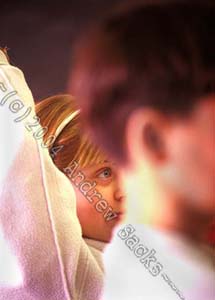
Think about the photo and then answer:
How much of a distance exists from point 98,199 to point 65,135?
0.56 feet

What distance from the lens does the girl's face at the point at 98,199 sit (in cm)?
125

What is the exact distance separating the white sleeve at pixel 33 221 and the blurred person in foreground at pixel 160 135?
0.36 ft

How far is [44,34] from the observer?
133cm

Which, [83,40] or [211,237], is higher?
[83,40]

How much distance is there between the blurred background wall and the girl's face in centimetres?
21

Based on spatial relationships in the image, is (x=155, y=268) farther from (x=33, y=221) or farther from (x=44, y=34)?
(x=44, y=34)

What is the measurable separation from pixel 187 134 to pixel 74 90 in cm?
28

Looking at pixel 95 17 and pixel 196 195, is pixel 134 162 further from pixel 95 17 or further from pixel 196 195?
pixel 95 17

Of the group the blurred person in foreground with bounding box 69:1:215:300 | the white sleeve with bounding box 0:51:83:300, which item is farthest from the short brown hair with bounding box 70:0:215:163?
the white sleeve with bounding box 0:51:83:300

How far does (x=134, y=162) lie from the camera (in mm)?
1236

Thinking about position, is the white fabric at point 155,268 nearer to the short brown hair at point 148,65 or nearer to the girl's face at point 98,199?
the girl's face at point 98,199

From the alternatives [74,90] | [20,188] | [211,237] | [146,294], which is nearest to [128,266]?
[146,294]

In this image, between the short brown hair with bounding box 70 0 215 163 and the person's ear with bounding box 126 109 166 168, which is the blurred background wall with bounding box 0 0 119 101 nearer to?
the short brown hair with bounding box 70 0 215 163

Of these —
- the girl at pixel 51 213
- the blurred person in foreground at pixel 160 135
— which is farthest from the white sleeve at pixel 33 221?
the blurred person in foreground at pixel 160 135
